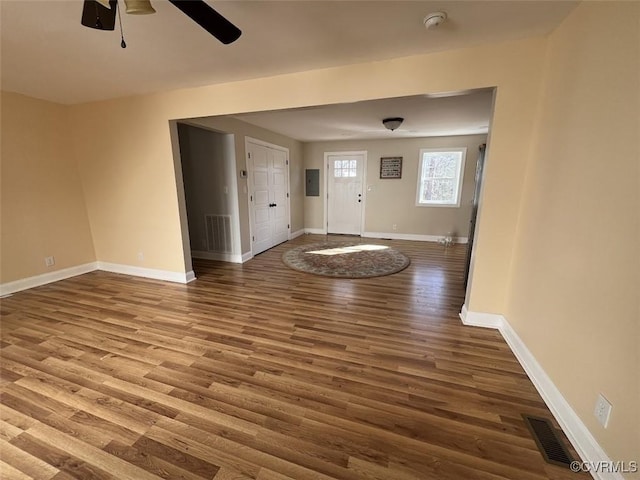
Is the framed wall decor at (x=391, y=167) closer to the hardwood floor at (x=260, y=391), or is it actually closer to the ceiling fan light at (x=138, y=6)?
the hardwood floor at (x=260, y=391)

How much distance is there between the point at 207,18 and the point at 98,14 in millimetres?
580

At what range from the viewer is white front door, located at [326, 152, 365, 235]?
6.49 meters

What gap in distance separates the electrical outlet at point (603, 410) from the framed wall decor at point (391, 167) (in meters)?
5.45

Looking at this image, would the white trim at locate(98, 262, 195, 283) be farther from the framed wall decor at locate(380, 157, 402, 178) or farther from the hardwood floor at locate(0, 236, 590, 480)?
the framed wall decor at locate(380, 157, 402, 178)

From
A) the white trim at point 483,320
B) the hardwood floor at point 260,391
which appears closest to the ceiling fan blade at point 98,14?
the hardwood floor at point 260,391

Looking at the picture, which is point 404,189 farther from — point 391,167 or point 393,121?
point 393,121

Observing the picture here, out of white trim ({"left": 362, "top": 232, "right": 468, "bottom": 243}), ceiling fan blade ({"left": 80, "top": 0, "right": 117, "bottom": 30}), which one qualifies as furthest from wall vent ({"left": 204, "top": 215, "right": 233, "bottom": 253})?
white trim ({"left": 362, "top": 232, "right": 468, "bottom": 243})

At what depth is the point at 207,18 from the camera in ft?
4.13

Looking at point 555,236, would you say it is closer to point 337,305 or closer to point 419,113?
point 337,305

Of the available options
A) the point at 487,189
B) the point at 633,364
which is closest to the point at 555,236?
the point at 487,189

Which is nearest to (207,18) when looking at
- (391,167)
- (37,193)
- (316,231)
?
(37,193)

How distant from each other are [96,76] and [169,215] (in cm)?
162

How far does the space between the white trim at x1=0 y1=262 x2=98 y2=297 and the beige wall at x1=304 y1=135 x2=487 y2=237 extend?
16.3 feet

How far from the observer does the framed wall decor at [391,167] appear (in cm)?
610
